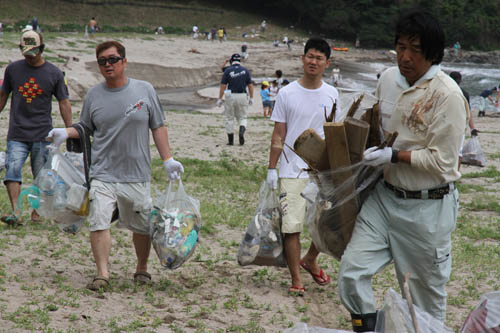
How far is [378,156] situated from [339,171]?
27 centimetres

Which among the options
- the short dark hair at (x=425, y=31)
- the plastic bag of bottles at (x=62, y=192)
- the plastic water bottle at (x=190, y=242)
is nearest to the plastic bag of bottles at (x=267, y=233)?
the plastic water bottle at (x=190, y=242)

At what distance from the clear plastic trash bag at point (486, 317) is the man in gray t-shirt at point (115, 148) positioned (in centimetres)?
276

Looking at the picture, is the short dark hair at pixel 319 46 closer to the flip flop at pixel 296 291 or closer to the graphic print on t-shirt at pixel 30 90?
the flip flop at pixel 296 291

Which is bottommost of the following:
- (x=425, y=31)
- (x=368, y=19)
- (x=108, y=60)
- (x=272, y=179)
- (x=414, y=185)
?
(x=272, y=179)

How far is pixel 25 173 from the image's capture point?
30.6 feet

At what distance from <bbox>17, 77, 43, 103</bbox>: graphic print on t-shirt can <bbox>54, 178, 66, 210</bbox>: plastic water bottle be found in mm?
1563

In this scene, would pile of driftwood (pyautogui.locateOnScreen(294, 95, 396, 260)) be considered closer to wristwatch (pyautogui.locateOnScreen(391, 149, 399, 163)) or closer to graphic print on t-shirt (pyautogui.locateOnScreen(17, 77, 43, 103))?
wristwatch (pyautogui.locateOnScreen(391, 149, 399, 163))

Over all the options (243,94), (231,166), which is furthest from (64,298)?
(243,94)

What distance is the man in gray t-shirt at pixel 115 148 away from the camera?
4.72 meters

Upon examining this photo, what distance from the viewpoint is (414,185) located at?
3348mm

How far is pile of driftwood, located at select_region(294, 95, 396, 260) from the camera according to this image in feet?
11.2

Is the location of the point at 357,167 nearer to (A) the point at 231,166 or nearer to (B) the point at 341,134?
(B) the point at 341,134

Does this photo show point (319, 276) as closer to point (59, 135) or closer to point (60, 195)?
point (60, 195)

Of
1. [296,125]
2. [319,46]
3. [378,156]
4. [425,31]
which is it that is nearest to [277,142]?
[296,125]
